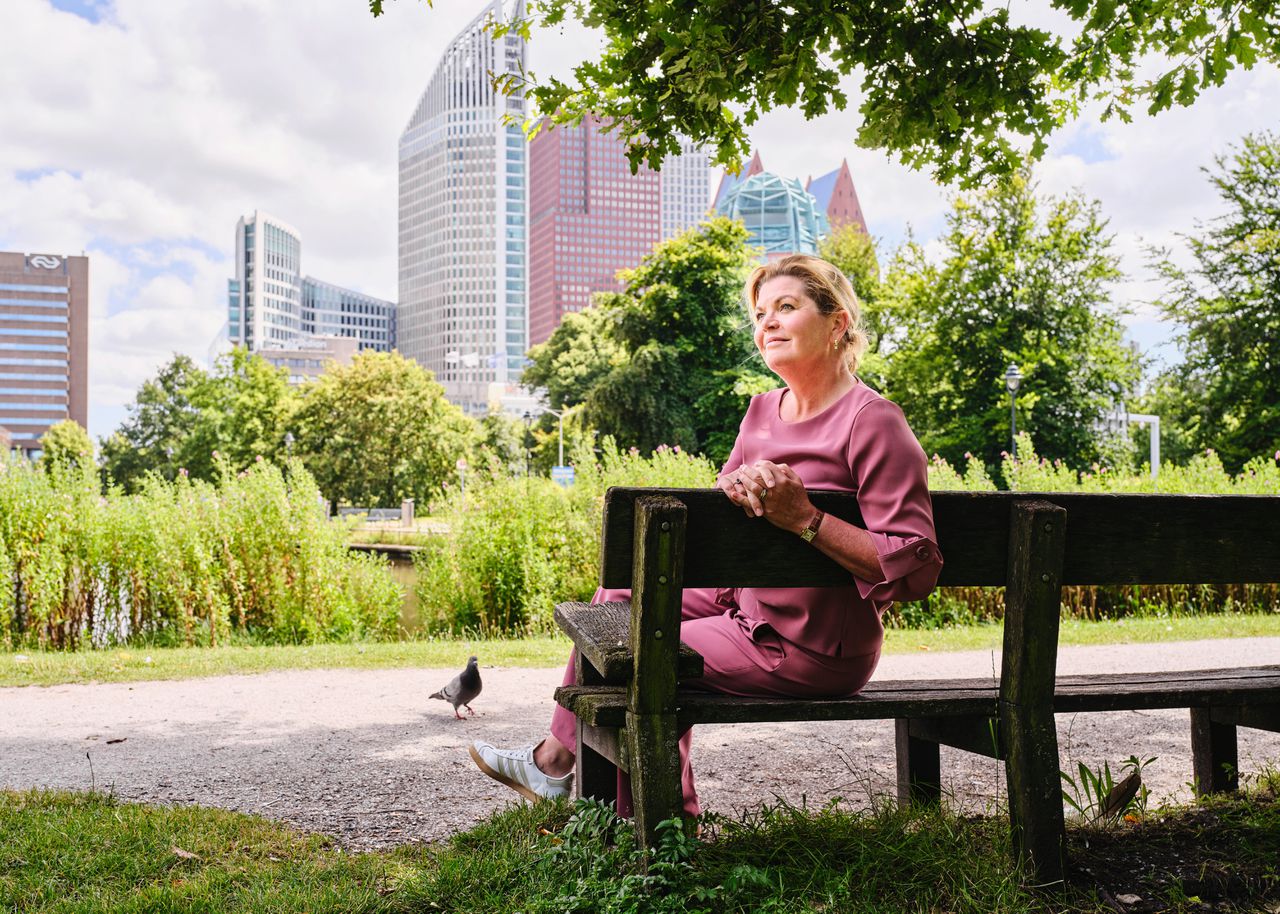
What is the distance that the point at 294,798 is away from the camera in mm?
4102

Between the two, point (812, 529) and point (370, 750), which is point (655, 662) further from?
point (370, 750)

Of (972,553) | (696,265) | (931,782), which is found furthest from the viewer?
(696,265)

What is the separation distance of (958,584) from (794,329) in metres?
0.87

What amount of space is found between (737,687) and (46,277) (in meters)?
185

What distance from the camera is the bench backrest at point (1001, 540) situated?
8.39 feet

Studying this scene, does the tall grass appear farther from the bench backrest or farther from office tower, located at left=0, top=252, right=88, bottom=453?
office tower, located at left=0, top=252, right=88, bottom=453

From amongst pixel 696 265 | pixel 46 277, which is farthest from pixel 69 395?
pixel 696 265

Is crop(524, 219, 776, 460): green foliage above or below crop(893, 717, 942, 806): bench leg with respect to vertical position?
above

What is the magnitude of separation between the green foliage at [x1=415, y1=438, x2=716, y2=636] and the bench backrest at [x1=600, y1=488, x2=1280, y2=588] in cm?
803

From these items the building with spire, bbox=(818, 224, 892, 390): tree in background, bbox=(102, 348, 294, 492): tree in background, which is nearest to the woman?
bbox=(818, 224, 892, 390): tree in background

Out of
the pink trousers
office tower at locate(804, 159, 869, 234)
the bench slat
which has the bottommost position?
the bench slat

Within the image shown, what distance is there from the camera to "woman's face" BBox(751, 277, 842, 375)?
310 cm

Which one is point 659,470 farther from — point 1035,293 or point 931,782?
point 1035,293

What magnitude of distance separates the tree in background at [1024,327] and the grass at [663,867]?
1324 inches
